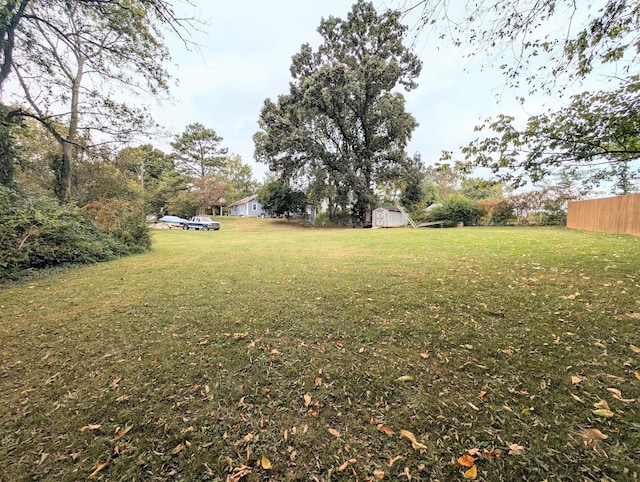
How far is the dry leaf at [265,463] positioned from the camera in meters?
1.54

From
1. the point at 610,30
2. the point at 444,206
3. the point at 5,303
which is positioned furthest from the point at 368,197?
the point at 5,303

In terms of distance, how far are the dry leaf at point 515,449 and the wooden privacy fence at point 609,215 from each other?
46.0 feet

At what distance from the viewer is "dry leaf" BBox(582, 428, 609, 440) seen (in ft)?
5.17

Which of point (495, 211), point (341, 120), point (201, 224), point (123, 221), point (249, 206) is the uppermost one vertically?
point (341, 120)

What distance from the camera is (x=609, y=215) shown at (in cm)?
1187

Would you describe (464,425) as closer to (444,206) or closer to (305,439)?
(305,439)

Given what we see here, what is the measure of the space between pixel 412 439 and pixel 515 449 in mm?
582

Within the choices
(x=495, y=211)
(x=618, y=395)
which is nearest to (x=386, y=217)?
(x=495, y=211)

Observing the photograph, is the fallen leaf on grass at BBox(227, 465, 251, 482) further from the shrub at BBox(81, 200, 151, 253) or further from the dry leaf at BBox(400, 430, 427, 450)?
the shrub at BBox(81, 200, 151, 253)

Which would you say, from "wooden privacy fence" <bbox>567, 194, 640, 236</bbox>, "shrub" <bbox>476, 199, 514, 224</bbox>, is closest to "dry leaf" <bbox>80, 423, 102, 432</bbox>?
"wooden privacy fence" <bbox>567, 194, 640, 236</bbox>

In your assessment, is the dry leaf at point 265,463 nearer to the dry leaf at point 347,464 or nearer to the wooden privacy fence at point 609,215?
the dry leaf at point 347,464

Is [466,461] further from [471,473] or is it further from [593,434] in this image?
[593,434]

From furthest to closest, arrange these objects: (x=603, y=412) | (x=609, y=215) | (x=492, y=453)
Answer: (x=609, y=215) → (x=603, y=412) → (x=492, y=453)

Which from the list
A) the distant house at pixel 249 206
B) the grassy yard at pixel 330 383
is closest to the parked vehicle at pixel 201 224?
the distant house at pixel 249 206
